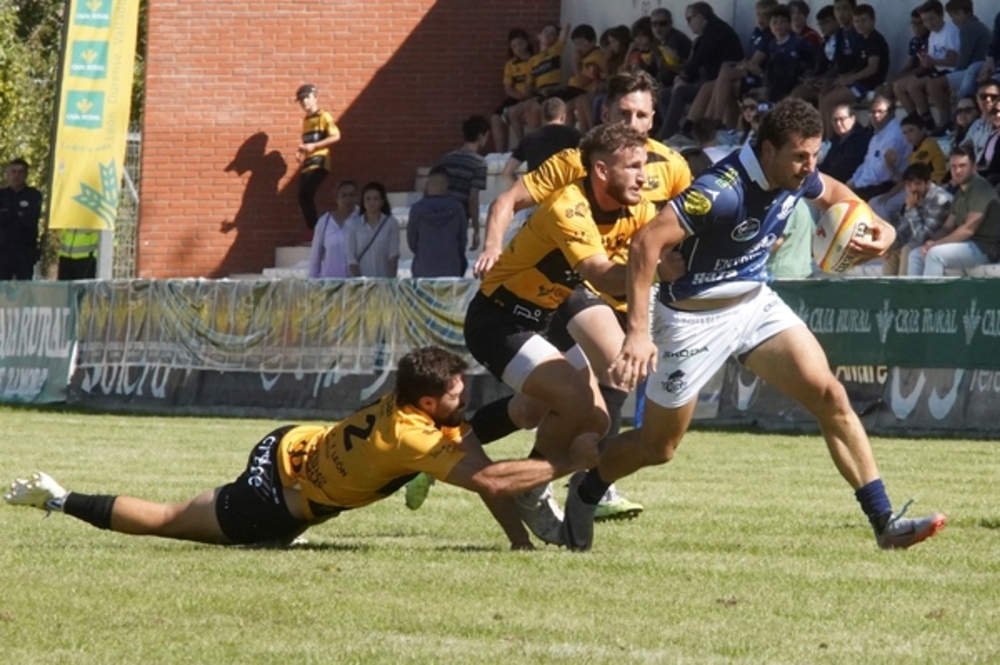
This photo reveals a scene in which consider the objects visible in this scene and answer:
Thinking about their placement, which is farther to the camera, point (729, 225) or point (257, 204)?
point (257, 204)

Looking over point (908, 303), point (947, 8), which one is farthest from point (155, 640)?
point (947, 8)

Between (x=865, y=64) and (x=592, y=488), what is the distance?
13.5m

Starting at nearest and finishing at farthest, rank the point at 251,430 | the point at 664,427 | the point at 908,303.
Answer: the point at 664,427, the point at 908,303, the point at 251,430

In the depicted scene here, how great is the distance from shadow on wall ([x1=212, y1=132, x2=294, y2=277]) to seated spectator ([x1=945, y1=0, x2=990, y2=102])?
11.8 metres

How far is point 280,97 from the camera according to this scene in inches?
1176

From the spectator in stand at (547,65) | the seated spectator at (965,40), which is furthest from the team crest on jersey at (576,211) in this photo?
the spectator in stand at (547,65)

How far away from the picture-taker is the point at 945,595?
7.35 m

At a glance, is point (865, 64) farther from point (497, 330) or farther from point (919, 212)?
point (497, 330)

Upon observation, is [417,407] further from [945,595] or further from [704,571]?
[945,595]

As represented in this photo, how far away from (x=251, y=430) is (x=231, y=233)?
12057 mm

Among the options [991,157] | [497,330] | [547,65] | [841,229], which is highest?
[547,65]

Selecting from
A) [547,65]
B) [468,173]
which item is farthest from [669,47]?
[547,65]

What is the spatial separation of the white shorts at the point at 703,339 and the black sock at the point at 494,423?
1152mm

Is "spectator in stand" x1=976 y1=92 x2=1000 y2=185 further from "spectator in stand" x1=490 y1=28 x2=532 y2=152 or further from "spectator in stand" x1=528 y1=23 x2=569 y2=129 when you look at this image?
"spectator in stand" x1=490 y1=28 x2=532 y2=152
